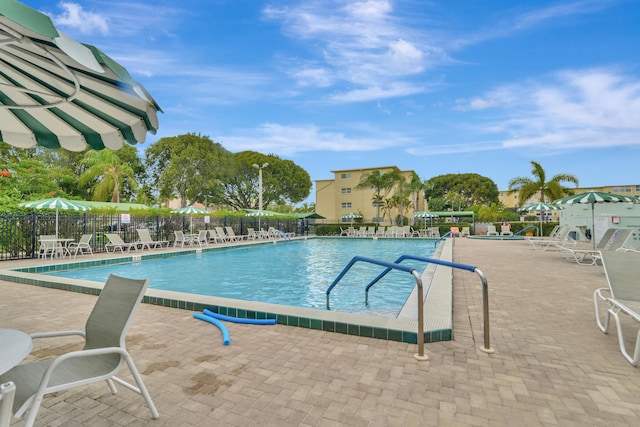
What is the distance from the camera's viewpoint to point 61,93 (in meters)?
3.17

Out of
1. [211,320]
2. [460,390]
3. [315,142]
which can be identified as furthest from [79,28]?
[315,142]

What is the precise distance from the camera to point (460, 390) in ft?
8.41

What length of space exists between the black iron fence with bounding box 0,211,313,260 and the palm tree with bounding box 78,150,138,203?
12.9 meters

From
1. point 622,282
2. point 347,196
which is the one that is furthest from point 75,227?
point 347,196

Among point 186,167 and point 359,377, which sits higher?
point 186,167

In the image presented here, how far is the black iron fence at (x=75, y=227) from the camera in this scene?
11.4 meters

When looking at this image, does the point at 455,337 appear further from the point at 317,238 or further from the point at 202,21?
the point at 317,238

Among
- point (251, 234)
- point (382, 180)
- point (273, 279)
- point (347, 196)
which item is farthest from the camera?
point (347, 196)

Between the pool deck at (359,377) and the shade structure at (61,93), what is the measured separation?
2246 millimetres

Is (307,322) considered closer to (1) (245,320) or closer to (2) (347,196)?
Result: (1) (245,320)

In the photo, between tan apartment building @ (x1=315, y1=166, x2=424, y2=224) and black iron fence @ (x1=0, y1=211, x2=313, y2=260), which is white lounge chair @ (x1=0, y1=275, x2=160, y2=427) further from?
tan apartment building @ (x1=315, y1=166, x2=424, y2=224)

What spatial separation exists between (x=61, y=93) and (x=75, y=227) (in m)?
13.0

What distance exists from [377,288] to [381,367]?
4.82 meters

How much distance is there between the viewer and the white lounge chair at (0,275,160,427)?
1.75 metres
